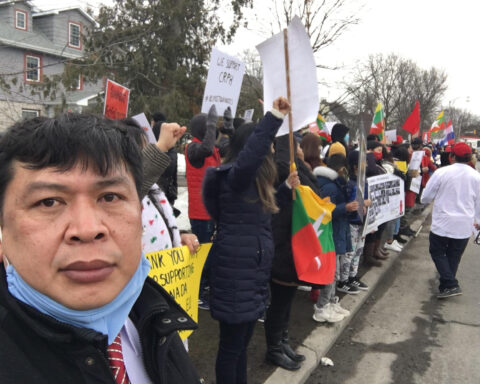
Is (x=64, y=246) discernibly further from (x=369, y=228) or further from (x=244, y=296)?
(x=369, y=228)

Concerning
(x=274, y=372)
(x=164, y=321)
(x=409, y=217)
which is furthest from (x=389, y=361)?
(x=409, y=217)

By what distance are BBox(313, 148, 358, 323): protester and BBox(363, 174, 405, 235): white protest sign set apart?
0.73 metres

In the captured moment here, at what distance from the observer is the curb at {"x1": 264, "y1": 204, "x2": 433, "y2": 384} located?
3248 mm

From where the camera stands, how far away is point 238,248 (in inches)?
103

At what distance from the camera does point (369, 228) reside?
5348mm

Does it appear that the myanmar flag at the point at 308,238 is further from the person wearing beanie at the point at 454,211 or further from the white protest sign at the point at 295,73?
the person wearing beanie at the point at 454,211

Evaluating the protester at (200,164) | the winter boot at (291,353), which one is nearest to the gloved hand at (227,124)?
the protester at (200,164)

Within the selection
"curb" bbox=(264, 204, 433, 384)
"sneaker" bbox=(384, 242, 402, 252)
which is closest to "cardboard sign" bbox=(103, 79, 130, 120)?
"curb" bbox=(264, 204, 433, 384)

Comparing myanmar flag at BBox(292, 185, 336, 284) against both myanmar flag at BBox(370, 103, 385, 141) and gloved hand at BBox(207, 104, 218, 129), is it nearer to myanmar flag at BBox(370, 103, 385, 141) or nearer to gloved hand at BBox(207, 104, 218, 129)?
gloved hand at BBox(207, 104, 218, 129)

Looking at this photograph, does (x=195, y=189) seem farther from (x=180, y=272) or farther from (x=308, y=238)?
(x=180, y=272)

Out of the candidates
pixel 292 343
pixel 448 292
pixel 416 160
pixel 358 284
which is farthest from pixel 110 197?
pixel 416 160

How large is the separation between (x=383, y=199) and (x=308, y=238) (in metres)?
3.13

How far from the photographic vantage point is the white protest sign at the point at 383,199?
5.45 meters

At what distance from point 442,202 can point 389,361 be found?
2711 millimetres
